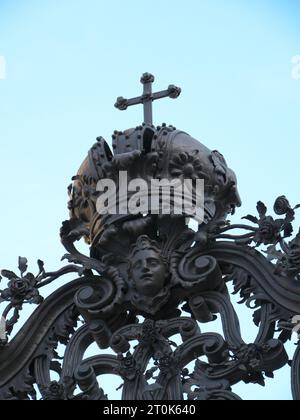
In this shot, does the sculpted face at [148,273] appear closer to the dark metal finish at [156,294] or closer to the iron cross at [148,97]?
the dark metal finish at [156,294]

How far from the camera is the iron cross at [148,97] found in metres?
17.8

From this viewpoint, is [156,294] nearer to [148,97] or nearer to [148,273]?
[148,273]

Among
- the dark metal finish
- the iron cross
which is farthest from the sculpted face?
the iron cross

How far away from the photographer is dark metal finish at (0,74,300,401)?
51.7ft

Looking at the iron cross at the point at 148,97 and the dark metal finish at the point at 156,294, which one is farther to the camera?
the iron cross at the point at 148,97

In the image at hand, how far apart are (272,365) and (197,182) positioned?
6.81 feet

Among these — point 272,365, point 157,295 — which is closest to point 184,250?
point 157,295

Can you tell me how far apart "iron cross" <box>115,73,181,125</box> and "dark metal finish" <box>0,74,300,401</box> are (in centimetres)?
58

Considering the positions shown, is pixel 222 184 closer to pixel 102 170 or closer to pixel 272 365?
pixel 102 170

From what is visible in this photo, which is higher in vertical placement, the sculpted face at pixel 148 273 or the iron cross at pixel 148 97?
the iron cross at pixel 148 97

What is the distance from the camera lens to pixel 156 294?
16.3 metres

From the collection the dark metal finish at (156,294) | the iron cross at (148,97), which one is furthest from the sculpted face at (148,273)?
the iron cross at (148,97)

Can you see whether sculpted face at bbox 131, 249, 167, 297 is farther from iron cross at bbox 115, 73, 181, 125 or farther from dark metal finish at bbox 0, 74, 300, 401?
iron cross at bbox 115, 73, 181, 125

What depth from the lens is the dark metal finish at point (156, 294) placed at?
51.7ft
